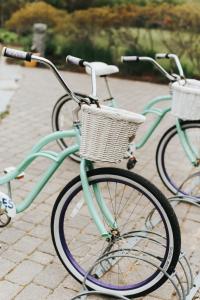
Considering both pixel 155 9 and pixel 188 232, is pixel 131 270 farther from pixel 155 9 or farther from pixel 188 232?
pixel 155 9

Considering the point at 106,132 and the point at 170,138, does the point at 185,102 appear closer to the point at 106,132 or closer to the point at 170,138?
the point at 170,138

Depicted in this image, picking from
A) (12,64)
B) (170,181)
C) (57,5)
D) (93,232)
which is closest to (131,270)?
(93,232)

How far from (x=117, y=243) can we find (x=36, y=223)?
0.97 meters

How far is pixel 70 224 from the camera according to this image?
3930mm

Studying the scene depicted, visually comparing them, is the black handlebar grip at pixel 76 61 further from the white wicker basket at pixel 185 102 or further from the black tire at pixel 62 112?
the black tire at pixel 62 112

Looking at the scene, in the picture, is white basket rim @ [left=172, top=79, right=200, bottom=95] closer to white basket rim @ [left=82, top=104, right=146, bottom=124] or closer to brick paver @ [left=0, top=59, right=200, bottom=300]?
brick paver @ [left=0, top=59, right=200, bottom=300]

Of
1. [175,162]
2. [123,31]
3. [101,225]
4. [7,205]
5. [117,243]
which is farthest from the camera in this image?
[123,31]

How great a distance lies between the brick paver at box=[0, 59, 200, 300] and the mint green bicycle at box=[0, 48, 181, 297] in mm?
154

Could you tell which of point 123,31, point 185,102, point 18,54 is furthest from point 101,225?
point 123,31

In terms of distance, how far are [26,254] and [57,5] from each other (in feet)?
39.3

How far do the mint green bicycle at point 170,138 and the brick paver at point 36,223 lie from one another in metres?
0.20

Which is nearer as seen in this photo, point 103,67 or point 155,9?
point 103,67

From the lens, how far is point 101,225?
2855mm

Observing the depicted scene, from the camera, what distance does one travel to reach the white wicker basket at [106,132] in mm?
2592
